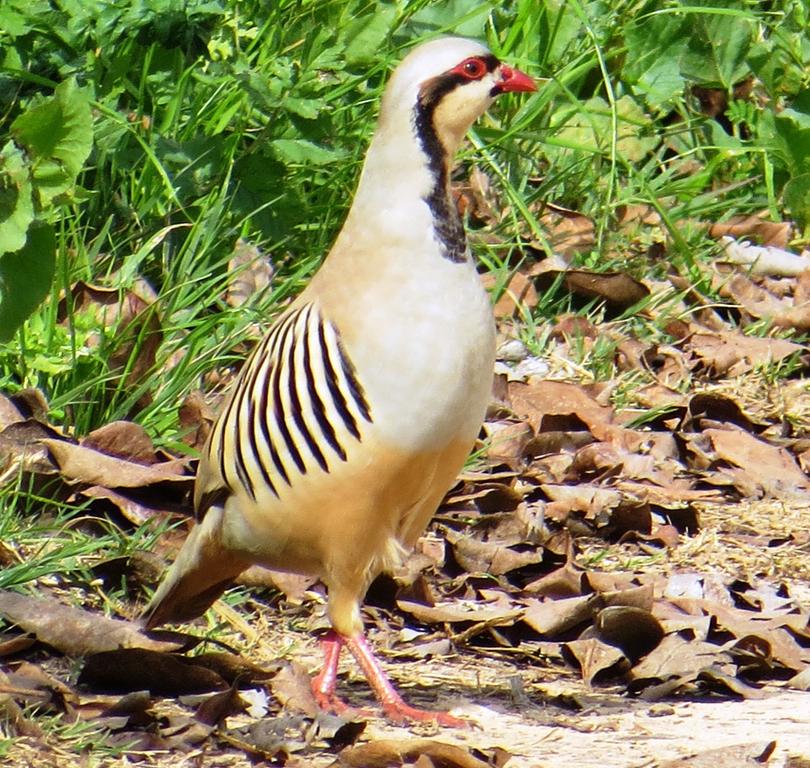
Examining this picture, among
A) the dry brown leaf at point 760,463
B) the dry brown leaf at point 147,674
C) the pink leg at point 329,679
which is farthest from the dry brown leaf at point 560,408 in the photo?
the dry brown leaf at point 147,674

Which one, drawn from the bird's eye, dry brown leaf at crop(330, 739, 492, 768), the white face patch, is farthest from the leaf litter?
the bird's eye

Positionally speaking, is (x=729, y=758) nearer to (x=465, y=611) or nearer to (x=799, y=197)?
(x=465, y=611)

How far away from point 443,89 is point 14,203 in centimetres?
112

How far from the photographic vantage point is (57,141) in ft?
13.5

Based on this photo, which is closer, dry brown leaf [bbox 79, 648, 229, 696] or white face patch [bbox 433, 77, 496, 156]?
dry brown leaf [bbox 79, 648, 229, 696]

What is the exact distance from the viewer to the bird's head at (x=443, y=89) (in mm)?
3596

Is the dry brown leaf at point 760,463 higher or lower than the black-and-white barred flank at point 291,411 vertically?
lower

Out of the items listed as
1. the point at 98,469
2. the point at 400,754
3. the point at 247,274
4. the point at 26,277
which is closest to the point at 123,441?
the point at 98,469

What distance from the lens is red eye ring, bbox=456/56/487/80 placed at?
3.65m

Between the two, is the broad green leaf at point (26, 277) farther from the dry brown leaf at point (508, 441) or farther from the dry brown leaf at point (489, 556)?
the dry brown leaf at point (508, 441)

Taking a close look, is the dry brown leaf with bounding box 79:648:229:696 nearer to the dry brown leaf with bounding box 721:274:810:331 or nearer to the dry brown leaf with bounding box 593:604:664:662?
the dry brown leaf with bounding box 593:604:664:662

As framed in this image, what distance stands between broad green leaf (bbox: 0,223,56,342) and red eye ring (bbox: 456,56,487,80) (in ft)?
3.84

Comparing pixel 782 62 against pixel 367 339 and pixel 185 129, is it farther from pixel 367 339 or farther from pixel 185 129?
pixel 367 339

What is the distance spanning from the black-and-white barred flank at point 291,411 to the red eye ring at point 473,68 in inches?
24.5
